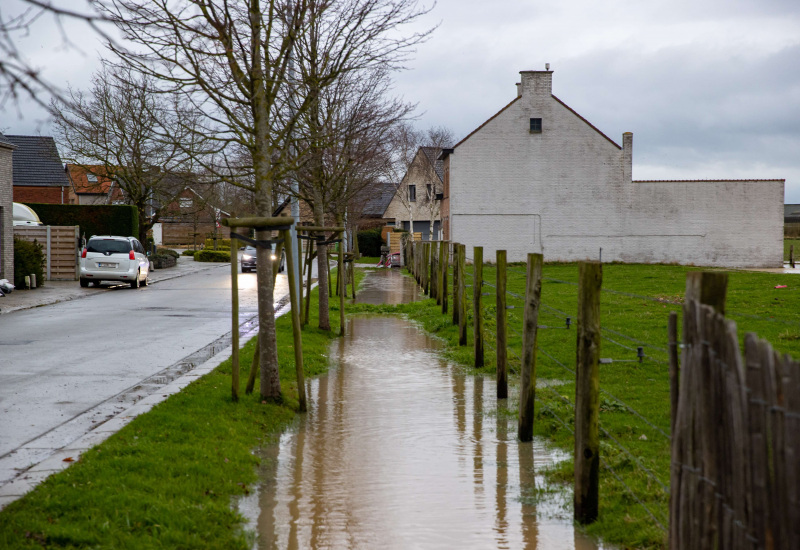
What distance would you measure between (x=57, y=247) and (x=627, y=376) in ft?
88.0

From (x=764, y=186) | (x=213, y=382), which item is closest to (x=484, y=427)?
(x=213, y=382)

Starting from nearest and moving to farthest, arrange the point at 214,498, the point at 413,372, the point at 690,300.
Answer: the point at 690,300, the point at 214,498, the point at 413,372

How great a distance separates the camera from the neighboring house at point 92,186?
1702 inches

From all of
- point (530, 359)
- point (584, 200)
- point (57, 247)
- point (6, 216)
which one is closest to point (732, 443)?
point (530, 359)

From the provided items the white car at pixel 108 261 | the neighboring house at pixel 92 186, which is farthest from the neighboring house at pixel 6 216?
the neighboring house at pixel 92 186

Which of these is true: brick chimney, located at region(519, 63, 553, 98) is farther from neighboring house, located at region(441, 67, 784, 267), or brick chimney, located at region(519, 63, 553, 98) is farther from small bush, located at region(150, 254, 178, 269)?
small bush, located at region(150, 254, 178, 269)

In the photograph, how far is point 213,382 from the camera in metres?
9.53

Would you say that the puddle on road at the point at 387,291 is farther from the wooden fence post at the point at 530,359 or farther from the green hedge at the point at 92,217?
the wooden fence post at the point at 530,359

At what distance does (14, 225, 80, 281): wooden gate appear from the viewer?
31.3m

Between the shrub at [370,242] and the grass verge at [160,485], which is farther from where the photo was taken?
the shrub at [370,242]

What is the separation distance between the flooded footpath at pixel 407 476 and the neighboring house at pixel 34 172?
46.8 m

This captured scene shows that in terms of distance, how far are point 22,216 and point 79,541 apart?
33018 millimetres

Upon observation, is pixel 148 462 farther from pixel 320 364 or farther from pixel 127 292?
pixel 127 292

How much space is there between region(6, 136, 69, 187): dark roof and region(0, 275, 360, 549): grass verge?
47.9 m
